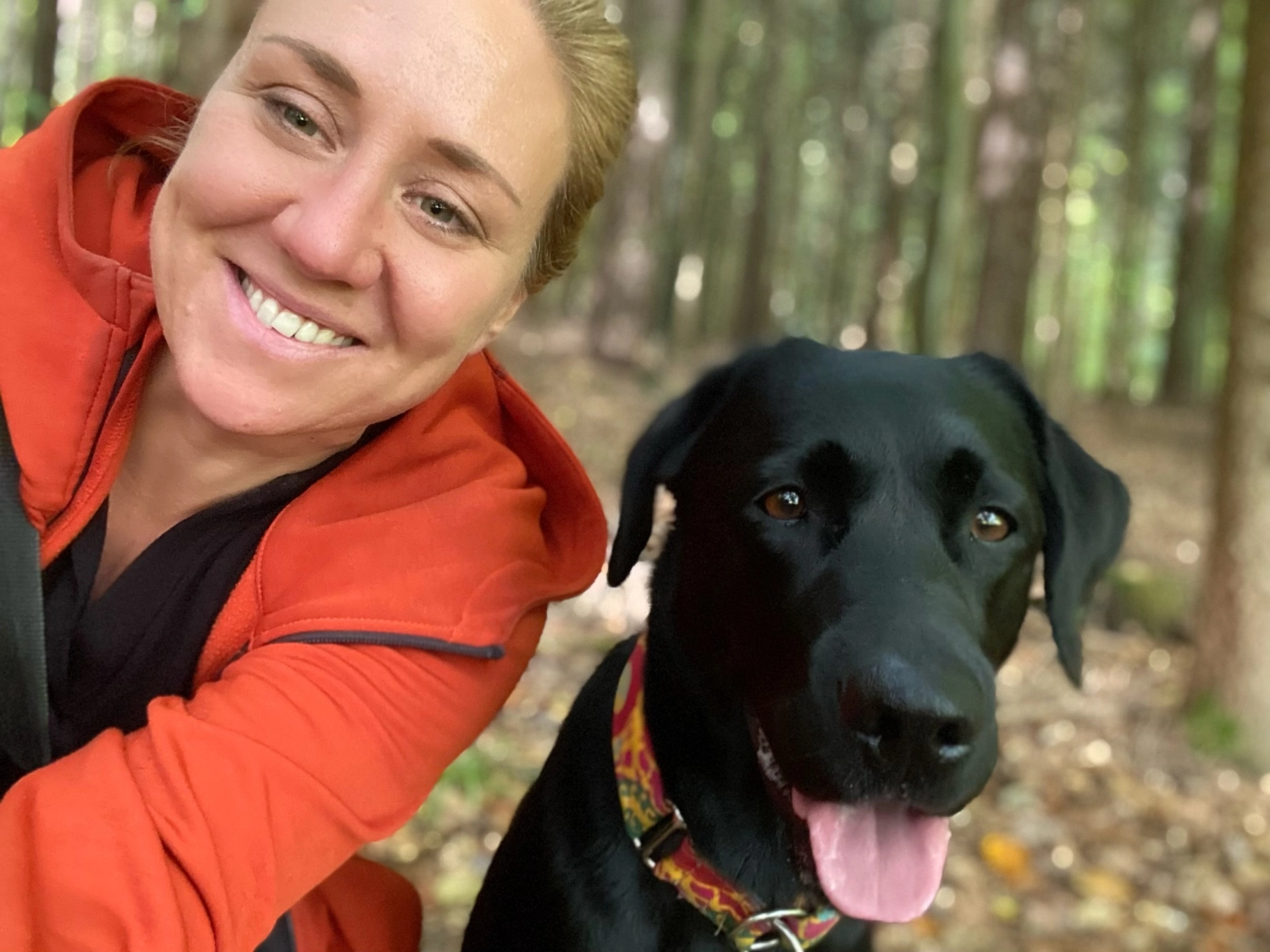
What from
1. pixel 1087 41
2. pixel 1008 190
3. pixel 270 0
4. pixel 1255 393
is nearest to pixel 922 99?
pixel 1087 41

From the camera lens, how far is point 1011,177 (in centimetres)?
933

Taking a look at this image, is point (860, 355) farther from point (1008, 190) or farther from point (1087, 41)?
point (1087, 41)

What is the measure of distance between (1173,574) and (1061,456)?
17.7 feet

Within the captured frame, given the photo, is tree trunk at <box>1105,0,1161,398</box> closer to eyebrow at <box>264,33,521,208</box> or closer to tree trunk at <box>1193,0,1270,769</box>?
tree trunk at <box>1193,0,1270,769</box>

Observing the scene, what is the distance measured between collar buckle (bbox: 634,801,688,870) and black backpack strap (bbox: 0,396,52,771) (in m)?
1.08

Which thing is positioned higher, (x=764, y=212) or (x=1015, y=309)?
(x=1015, y=309)

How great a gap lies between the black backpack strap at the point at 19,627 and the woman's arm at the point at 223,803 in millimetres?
257

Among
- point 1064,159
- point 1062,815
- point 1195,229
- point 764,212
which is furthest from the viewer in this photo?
point 764,212

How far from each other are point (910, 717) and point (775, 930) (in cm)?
64

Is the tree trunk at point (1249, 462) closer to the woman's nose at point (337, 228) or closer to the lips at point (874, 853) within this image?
the lips at point (874, 853)

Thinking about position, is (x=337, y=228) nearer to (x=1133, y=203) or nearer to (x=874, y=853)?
(x=874, y=853)

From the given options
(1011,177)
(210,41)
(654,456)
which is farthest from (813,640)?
(1011,177)

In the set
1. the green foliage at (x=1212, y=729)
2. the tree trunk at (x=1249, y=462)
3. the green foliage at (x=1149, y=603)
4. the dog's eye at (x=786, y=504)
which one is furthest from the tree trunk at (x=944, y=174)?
the dog's eye at (x=786, y=504)

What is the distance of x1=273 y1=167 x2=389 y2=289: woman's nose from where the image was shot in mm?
1550
